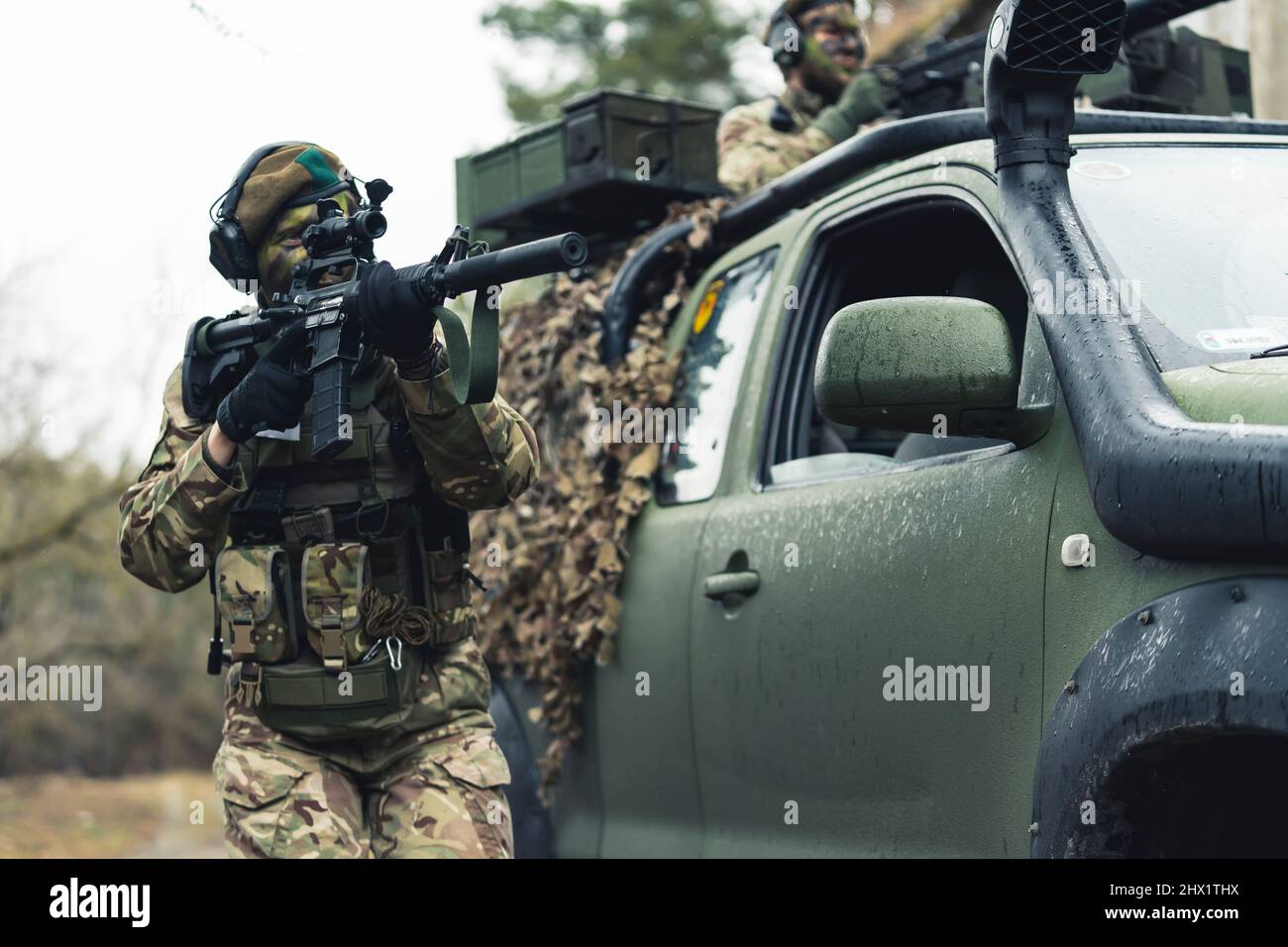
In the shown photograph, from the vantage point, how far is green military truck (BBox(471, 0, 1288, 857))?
2.45m

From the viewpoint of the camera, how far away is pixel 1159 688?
239 cm

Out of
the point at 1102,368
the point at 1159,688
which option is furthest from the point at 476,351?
the point at 1159,688

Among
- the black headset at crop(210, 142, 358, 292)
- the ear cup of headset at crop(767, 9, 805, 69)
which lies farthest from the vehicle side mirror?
the ear cup of headset at crop(767, 9, 805, 69)

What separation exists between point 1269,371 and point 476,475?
170cm

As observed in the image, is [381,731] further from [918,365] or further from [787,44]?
[787,44]

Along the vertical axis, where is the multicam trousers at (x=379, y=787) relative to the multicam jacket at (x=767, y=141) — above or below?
below

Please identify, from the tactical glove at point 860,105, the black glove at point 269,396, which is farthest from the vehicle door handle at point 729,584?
the tactical glove at point 860,105

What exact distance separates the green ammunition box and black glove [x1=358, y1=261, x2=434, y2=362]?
6.28 feet

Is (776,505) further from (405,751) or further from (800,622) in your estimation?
(405,751)

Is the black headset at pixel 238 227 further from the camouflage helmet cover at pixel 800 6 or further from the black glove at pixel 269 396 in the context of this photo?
the camouflage helmet cover at pixel 800 6

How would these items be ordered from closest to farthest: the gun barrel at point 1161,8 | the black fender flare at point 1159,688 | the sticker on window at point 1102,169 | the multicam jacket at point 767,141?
the black fender flare at point 1159,688 < the gun barrel at point 1161,8 < the sticker on window at point 1102,169 < the multicam jacket at point 767,141

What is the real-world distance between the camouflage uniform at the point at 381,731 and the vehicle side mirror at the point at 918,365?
3.47ft

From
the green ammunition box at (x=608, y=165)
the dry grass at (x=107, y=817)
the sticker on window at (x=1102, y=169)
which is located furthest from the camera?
the dry grass at (x=107, y=817)

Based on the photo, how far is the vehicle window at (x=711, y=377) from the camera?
4.18m
